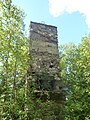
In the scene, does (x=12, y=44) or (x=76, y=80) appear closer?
(x=12, y=44)

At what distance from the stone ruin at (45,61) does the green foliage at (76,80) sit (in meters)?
4.42

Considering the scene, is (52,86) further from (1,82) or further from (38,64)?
(1,82)

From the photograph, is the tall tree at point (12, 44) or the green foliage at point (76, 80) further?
the green foliage at point (76, 80)

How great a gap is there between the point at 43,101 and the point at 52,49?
5.53 ft

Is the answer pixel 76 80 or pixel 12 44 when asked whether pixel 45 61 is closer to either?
pixel 12 44

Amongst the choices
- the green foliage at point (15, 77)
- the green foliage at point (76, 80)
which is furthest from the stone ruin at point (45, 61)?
the green foliage at point (76, 80)

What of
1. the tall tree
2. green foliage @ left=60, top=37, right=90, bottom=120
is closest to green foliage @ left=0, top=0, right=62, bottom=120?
the tall tree

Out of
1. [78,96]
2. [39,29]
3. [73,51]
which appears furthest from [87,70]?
[39,29]

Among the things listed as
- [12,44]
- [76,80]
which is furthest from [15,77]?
[76,80]

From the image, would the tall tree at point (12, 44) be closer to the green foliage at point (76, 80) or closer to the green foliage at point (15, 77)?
the green foliage at point (15, 77)

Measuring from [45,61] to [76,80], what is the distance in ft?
25.6

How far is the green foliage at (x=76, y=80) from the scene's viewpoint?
12859 mm

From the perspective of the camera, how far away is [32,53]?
7.54 metres

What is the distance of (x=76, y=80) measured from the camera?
15.0 meters
